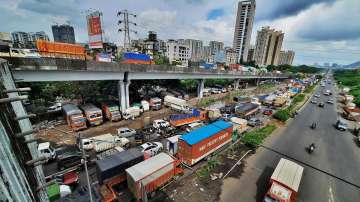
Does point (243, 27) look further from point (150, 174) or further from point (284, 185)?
point (150, 174)

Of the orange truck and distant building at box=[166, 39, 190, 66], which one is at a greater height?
distant building at box=[166, 39, 190, 66]

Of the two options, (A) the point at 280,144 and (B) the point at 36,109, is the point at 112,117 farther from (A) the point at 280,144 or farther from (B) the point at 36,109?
(A) the point at 280,144

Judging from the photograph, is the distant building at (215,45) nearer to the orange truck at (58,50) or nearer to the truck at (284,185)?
the orange truck at (58,50)

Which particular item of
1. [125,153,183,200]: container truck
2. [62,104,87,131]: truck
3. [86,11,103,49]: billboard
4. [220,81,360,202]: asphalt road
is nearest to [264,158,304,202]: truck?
[220,81,360,202]: asphalt road

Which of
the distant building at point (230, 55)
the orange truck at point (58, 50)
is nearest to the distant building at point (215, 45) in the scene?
the distant building at point (230, 55)

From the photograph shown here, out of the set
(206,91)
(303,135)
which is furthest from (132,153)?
(206,91)

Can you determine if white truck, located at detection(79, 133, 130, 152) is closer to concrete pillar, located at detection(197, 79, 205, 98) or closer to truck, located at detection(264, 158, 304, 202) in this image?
truck, located at detection(264, 158, 304, 202)

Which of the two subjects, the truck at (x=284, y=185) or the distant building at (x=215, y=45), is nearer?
the truck at (x=284, y=185)
